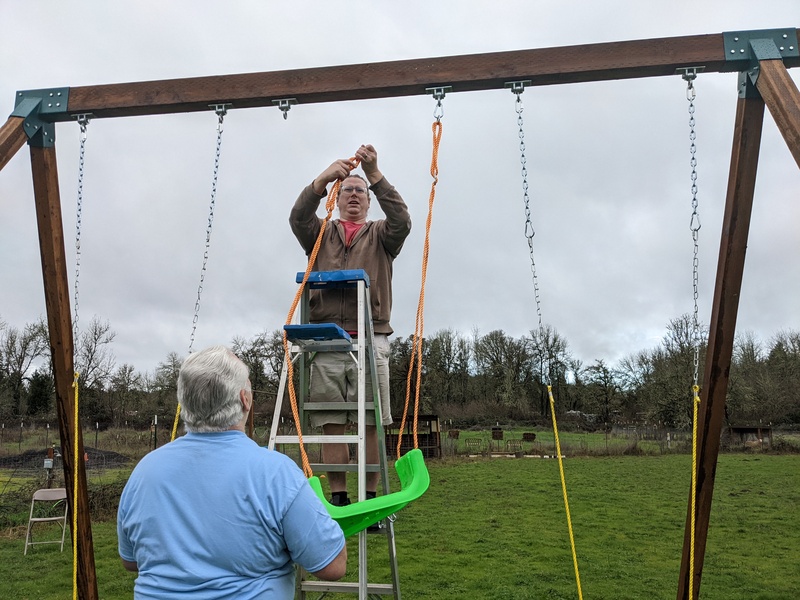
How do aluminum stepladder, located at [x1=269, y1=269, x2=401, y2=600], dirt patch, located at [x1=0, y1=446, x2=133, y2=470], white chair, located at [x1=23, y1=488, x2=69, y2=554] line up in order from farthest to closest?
1. dirt patch, located at [x1=0, y1=446, x2=133, y2=470]
2. white chair, located at [x1=23, y1=488, x2=69, y2=554]
3. aluminum stepladder, located at [x1=269, y1=269, x2=401, y2=600]

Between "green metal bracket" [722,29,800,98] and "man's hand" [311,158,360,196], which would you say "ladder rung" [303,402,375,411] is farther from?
"green metal bracket" [722,29,800,98]

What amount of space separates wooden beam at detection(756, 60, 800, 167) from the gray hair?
242 centimetres

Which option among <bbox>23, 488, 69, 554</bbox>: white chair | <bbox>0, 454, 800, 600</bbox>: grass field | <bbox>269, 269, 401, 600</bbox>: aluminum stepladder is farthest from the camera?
<bbox>23, 488, 69, 554</bbox>: white chair

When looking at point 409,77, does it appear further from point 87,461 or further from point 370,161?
point 87,461

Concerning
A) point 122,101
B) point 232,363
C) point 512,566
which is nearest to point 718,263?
point 232,363

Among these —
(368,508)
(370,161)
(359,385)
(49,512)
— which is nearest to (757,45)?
(370,161)

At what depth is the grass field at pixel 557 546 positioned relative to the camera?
686 cm

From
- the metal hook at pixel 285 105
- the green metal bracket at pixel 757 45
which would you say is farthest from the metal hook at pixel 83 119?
the green metal bracket at pixel 757 45

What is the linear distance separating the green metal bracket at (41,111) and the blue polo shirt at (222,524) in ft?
8.53

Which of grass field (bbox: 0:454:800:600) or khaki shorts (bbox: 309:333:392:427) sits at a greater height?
khaki shorts (bbox: 309:333:392:427)

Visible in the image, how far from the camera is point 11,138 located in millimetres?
3314

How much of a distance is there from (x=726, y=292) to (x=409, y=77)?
6.31 feet

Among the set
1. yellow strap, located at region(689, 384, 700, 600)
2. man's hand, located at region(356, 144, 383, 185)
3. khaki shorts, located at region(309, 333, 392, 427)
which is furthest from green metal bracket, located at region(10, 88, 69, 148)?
yellow strap, located at region(689, 384, 700, 600)

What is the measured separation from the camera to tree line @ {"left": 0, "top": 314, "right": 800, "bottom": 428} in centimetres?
2584
